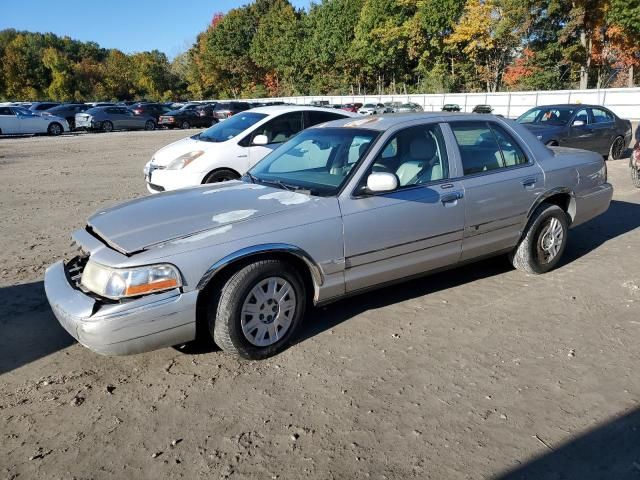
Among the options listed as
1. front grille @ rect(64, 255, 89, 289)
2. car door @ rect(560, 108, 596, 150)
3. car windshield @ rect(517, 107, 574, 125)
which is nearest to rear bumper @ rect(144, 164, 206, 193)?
front grille @ rect(64, 255, 89, 289)

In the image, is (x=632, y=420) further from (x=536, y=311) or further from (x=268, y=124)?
(x=268, y=124)

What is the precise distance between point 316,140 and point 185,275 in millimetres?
2061

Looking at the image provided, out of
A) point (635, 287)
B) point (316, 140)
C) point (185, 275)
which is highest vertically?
point (316, 140)

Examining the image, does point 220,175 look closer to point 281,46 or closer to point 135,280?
point 135,280

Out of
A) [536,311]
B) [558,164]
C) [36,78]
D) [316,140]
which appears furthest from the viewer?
[36,78]

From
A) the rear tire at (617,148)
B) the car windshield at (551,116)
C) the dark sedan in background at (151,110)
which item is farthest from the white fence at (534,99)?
the car windshield at (551,116)

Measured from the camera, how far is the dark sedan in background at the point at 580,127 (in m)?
11.7

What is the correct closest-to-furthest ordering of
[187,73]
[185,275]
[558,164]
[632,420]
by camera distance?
[632,420]
[185,275]
[558,164]
[187,73]

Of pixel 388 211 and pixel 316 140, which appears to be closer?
pixel 388 211

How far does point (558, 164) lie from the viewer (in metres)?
5.25

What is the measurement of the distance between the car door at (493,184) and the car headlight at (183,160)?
4.54 meters

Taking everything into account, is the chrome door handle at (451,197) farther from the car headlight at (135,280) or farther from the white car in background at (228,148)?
the white car in background at (228,148)

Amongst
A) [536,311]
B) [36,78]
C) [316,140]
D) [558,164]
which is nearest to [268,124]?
[316,140]

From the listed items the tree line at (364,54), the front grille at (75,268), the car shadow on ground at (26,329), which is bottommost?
the car shadow on ground at (26,329)
